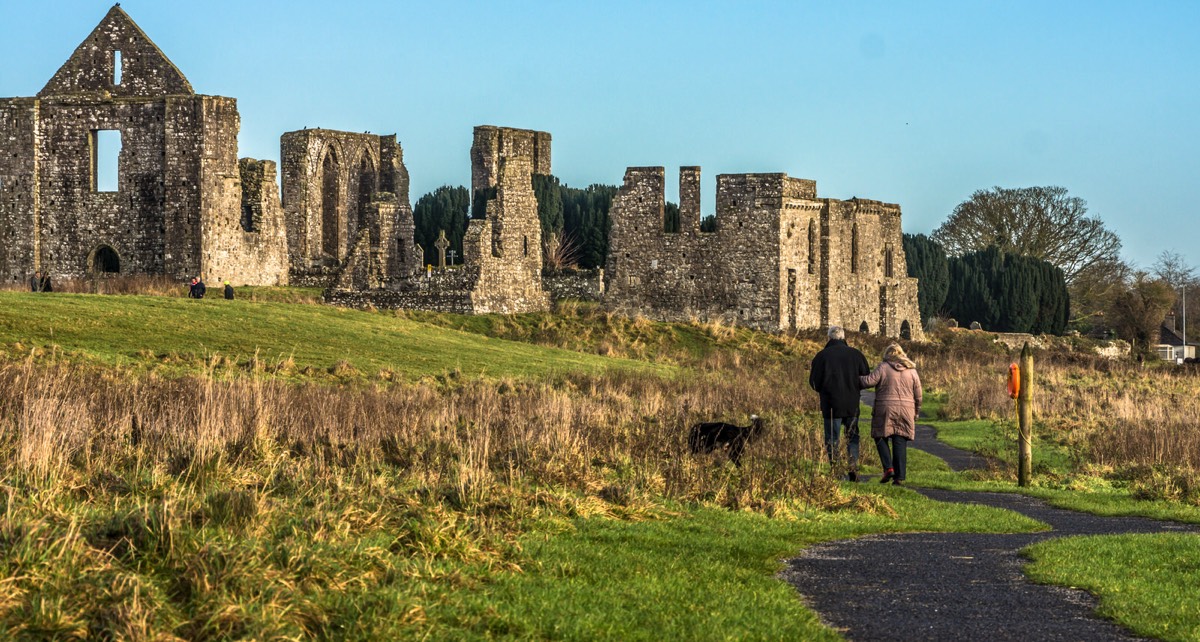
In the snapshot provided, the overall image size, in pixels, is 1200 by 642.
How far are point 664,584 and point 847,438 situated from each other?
8.85m

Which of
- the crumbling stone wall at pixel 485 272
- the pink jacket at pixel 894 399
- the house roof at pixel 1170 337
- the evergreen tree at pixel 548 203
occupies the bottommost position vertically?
the house roof at pixel 1170 337

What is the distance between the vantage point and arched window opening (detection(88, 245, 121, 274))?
51.2m

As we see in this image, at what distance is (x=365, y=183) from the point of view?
2391 inches

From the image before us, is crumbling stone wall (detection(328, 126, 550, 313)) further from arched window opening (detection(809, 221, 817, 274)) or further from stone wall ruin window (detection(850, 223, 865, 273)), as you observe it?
stone wall ruin window (detection(850, 223, 865, 273))

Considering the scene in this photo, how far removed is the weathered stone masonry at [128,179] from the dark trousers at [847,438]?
3329 centimetres

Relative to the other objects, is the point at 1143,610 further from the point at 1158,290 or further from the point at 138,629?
the point at 1158,290

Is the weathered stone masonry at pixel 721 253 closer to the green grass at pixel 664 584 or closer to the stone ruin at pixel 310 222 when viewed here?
the stone ruin at pixel 310 222

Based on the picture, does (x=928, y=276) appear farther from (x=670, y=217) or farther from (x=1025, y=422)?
(x=1025, y=422)

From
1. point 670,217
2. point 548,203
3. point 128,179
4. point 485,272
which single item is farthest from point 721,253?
point 128,179

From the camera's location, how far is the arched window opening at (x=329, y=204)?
59.3 m

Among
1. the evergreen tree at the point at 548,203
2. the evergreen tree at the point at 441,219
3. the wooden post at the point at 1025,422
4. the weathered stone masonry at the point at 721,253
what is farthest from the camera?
the evergreen tree at the point at 441,219

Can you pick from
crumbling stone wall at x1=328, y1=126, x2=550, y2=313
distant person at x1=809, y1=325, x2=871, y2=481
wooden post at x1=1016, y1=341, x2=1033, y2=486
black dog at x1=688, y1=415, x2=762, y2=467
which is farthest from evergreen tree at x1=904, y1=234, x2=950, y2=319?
black dog at x1=688, y1=415, x2=762, y2=467

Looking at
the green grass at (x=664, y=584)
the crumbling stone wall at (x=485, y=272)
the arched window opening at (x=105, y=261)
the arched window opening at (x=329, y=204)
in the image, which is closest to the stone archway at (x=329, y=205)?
the arched window opening at (x=329, y=204)

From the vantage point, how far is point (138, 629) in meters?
9.20
